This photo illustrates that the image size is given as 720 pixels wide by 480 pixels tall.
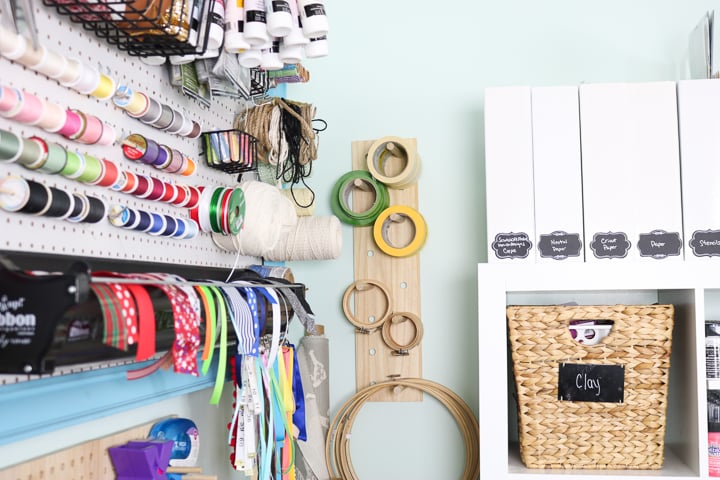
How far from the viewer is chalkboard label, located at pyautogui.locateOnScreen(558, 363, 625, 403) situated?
7.19ft

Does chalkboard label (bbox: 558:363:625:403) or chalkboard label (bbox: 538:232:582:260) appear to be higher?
chalkboard label (bbox: 538:232:582:260)

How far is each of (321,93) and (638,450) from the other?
1.55 meters

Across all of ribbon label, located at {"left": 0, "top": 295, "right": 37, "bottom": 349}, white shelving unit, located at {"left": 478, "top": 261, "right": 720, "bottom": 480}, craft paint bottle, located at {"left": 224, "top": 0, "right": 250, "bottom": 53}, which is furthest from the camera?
white shelving unit, located at {"left": 478, "top": 261, "right": 720, "bottom": 480}

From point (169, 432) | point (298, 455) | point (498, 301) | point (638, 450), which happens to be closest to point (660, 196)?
point (498, 301)

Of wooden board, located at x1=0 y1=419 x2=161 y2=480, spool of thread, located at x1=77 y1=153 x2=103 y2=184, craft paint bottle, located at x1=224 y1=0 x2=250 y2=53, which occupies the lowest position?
wooden board, located at x1=0 y1=419 x2=161 y2=480

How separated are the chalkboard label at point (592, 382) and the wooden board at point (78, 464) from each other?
1.19 m

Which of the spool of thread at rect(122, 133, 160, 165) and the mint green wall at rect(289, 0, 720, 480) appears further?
the mint green wall at rect(289, 0, 720, 480)

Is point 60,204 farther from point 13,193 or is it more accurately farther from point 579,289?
point 579,289

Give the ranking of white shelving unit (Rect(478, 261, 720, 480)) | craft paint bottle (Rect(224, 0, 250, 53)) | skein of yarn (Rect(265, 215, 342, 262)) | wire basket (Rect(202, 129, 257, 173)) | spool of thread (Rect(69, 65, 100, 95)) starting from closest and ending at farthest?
spool of thread (Rect(69, 65, 100, 95)), craft paint bottle (Rect(224, 0, 250, 53)), wire basket (Rect(202, 129, 257, 173)), white shelving unit (Rect(478, 261, 720, 480)), skein of yarn (Rect(265, 215, 342, 262))

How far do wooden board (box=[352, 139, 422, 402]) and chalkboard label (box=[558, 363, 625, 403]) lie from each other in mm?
537

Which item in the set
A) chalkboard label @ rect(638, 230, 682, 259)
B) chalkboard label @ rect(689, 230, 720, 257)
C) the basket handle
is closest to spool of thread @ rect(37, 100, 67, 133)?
the basket handle

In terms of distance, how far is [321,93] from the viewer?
272 cm

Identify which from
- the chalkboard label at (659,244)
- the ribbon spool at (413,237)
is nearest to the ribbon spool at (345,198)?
the ribbon spool at (413,237)

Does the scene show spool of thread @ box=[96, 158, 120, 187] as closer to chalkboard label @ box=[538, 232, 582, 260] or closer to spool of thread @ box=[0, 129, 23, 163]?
spool of thread @ box=[0, 129, 23, 163]
